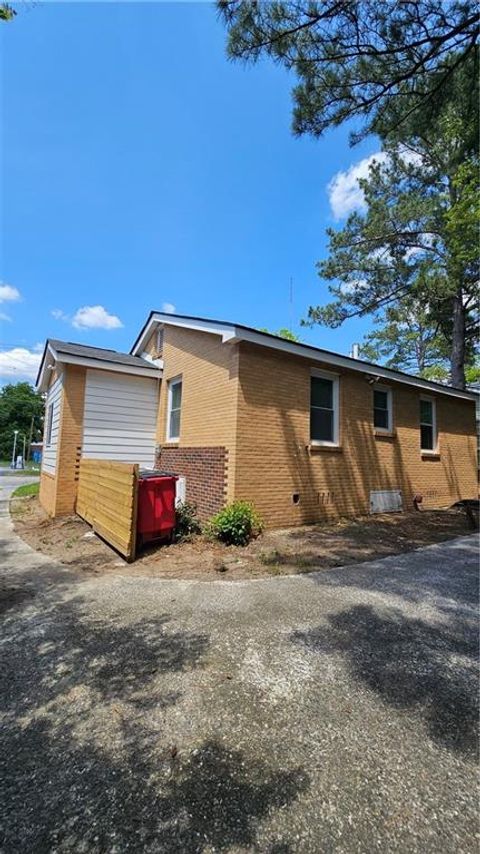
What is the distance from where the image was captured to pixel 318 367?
28.1 ft

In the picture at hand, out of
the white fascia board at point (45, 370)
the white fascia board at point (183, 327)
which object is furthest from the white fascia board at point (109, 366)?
the white fascia board at point (183, 327)

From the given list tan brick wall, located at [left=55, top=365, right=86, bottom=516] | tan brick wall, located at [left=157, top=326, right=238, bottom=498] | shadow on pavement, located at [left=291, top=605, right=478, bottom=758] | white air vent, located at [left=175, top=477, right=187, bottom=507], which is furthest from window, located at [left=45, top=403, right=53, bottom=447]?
shadow on pavement, located at [left=291, top=605, right=478, bottom=758]

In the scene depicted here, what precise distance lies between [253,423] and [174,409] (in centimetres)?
322

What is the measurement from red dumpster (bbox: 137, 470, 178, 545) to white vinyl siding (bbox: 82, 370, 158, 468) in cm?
321

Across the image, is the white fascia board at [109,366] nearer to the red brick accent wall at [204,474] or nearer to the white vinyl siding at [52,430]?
the white vinyl siding at [52,430]

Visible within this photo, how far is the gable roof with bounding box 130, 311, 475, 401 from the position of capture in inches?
283

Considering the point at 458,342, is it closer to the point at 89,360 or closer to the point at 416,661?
the point at 89,360

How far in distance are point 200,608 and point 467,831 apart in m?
2.65

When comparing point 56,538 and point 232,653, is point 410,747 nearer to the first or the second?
point 232,653

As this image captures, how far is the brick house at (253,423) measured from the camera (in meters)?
7.48

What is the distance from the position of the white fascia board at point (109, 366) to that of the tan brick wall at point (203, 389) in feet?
1.14

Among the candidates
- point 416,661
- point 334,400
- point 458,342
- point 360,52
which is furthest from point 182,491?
point 458,342

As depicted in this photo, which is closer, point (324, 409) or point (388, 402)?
point (324, 409)

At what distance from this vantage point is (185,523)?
7.02 meters
